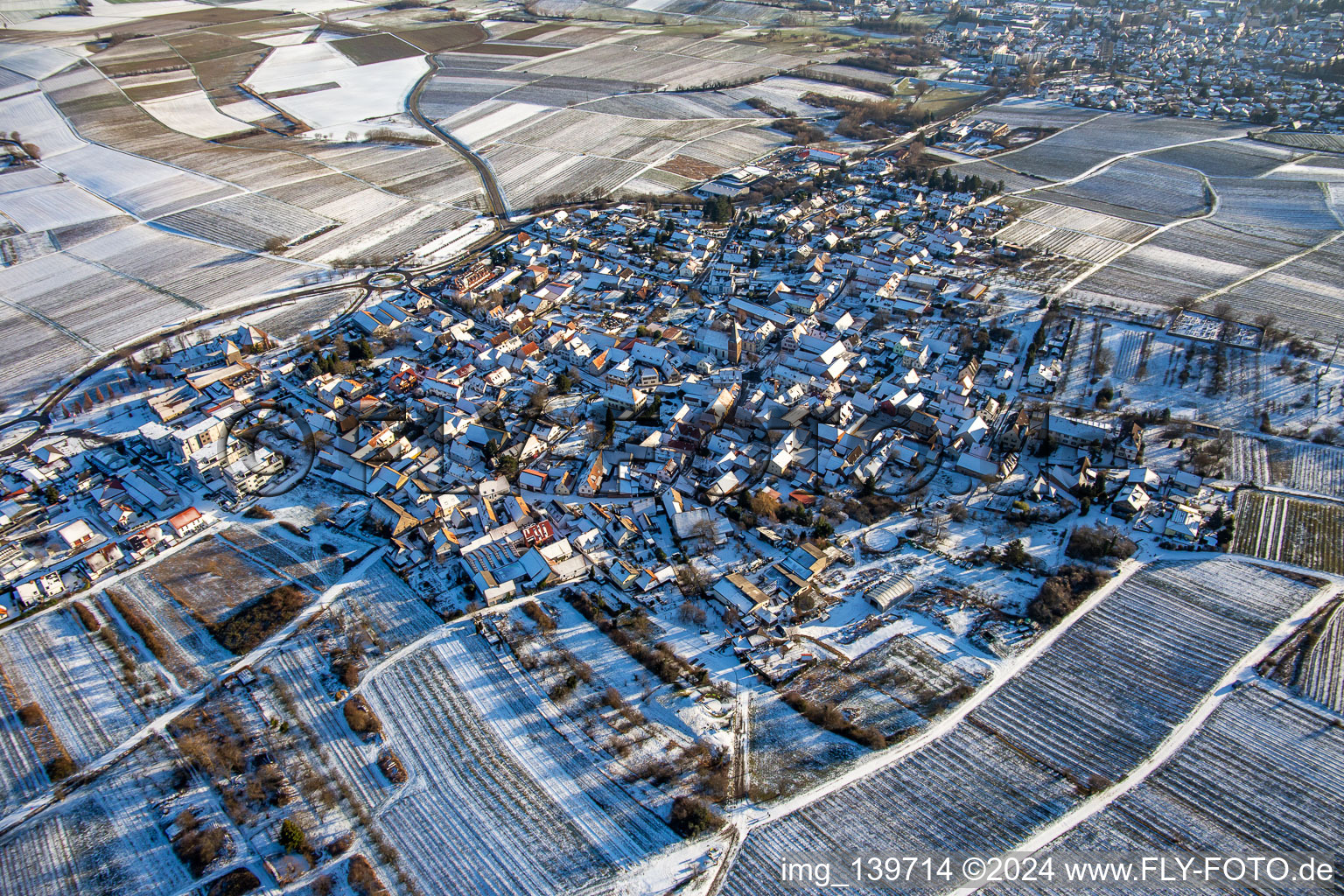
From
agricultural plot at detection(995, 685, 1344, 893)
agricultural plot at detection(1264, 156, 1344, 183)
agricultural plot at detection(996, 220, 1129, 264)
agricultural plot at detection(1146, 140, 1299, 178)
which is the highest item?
agricultural plot at detection(1146, 140, 1299, 178)

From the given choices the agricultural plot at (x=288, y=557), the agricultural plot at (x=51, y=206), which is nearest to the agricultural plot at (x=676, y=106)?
the agricultural plot at (x=51, y=206)

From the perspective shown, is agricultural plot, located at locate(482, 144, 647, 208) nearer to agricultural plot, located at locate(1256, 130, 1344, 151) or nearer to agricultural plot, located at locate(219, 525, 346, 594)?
agricultural plot, located at locate(219, 525, 346, 594)

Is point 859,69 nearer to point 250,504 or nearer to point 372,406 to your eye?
point 372,406

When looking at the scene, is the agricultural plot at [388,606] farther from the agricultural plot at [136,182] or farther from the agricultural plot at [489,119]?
the agricultural plot at [489,119]

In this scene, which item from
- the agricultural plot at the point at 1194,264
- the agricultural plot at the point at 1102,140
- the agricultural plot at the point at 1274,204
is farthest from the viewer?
the agricultural plot at the point at 1102,140

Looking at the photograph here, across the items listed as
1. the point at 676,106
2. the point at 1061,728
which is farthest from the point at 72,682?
the point at 676,106

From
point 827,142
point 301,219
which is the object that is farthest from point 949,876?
point 827,142

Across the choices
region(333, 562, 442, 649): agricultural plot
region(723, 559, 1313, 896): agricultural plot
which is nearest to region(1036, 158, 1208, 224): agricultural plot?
region(723, 559, 1313, 896): agricultural plot

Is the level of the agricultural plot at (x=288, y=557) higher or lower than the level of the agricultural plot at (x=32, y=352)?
lower
